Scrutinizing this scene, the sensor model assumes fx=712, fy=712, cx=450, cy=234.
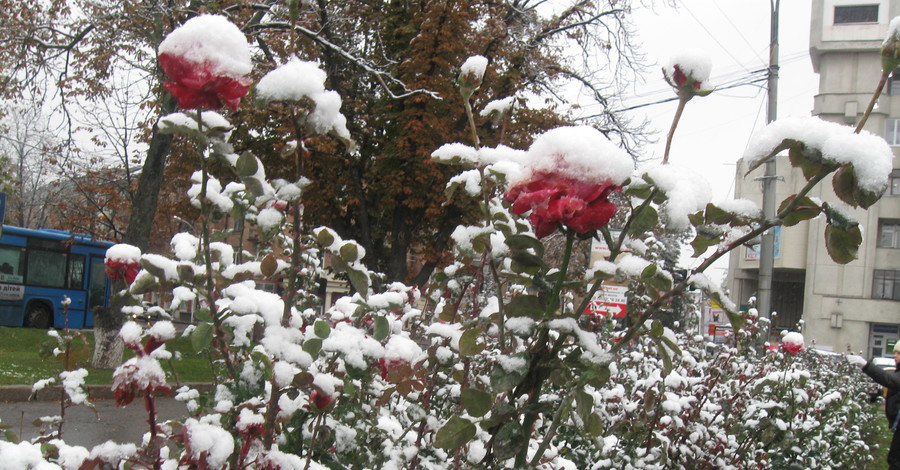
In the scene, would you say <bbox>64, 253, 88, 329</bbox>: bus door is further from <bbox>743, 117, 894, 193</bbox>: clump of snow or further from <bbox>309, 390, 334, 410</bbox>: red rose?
<bbox>743, 117, 894, 193</bbox>: clump of snow

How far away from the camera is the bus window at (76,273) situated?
782 inches

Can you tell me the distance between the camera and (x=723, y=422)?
4.13 m

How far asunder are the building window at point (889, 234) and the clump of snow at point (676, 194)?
154ft

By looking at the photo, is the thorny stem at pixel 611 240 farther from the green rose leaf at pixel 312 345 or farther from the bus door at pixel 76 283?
the bus door at pixel 76 283

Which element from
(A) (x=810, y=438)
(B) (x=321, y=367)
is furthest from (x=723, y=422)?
(B) (x=321, y=367)

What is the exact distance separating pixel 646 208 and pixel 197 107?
815 millimetres

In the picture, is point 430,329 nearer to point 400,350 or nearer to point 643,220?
point 400,350

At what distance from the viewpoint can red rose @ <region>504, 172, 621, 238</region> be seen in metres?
1.05

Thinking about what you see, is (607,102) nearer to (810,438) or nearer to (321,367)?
(810,438)

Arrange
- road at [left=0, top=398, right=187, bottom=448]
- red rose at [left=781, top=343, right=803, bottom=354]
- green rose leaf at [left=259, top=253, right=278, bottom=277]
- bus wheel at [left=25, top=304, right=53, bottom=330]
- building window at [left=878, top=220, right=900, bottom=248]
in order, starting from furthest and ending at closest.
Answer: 1. building window at [left=878, top=220, right=900, bottom=248]
2. bus wheel at [left=25, top=304, right=53, bottom=330]
3. road at [left=0, top=398, right=187, bottom=448]
4. red rose at [left=781, top=343, right=803, bottom=354]
5. green rose leaf at [left=259, top=253, right=278, bottom=277]

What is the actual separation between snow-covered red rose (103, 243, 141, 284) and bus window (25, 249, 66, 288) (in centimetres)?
1992

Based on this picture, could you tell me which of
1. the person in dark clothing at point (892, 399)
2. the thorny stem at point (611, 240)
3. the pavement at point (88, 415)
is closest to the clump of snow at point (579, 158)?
the thorny stem at point (611, 240)

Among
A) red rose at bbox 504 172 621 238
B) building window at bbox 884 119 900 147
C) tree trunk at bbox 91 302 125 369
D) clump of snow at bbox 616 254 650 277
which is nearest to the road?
tree trunk at bbox 91 302 125 369

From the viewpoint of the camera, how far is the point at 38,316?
62.8 feet
